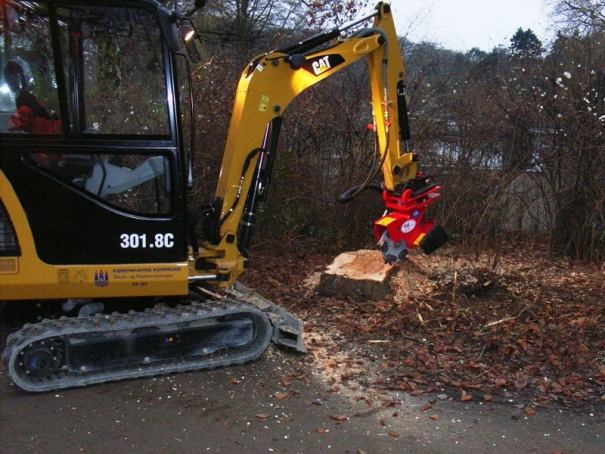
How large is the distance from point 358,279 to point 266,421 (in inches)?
104

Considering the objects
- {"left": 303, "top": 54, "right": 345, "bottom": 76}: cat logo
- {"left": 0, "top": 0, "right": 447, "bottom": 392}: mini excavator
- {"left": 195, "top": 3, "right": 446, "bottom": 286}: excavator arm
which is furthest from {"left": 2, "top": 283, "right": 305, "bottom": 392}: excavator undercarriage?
{"left": 303, "top": 54, "right": 345, "bottom": 76}: cat logo

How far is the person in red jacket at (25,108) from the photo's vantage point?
4.21 m

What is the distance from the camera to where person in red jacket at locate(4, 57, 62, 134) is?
4.21 m

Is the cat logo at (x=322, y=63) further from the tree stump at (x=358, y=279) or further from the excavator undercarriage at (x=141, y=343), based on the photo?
the tree stump at (x=358, y=279)

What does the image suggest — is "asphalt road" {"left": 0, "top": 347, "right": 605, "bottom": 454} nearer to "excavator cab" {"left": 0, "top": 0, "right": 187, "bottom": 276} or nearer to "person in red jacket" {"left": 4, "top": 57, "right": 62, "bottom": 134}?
"excavator cab" {"left": 0, "top": 0, "right": 187, "bottom": 276}

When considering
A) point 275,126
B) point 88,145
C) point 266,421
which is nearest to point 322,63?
point 275,126

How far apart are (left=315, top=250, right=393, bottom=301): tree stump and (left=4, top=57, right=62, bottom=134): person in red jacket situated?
10.7 feet

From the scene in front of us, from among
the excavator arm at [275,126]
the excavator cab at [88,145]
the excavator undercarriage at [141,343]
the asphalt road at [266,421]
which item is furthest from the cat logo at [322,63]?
the asphalt road at [266,421]

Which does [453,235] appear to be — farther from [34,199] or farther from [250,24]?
[250,24]

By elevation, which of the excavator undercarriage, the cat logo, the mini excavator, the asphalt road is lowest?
the asphalt road

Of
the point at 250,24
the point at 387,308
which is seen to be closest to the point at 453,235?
the point at 387,308

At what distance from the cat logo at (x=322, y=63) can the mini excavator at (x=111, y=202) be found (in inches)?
0.7

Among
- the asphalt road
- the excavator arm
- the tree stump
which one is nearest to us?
the asphalt road

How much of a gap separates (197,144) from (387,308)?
391cm
